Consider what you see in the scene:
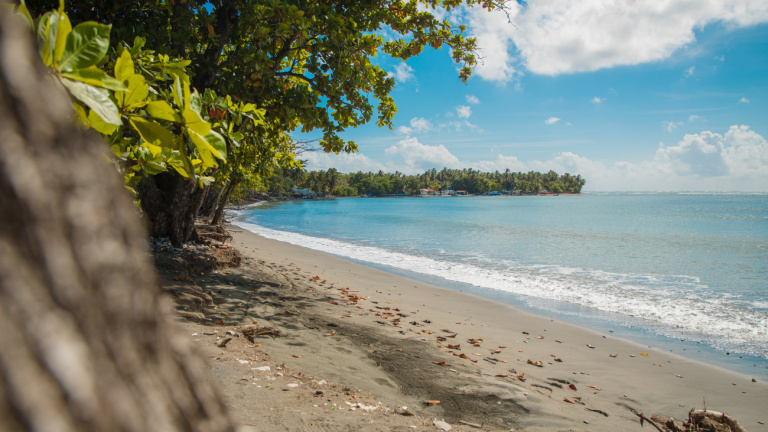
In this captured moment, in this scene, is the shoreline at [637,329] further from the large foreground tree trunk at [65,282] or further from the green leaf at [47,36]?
the green leaf at [47,36]

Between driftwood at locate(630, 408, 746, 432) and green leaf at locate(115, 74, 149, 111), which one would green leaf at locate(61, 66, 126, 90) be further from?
driftwood at locate(630, 408, 746, 432)

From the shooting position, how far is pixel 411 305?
30.9 feet

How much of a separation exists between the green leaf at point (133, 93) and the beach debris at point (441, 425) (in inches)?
138

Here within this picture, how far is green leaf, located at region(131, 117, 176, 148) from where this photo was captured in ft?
3.60

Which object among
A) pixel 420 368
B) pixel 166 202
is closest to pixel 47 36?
pixel 420 368

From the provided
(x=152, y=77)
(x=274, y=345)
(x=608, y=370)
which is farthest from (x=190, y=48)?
(x=608, y=370)

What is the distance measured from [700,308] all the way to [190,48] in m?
13.0

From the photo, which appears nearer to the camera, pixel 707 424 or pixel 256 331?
pixel 707 424

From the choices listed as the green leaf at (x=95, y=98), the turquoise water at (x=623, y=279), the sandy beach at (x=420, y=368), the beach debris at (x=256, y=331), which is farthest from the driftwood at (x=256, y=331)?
the turquoise water at (x=623, y=279)

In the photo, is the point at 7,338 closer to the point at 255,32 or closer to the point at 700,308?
the point at 255,32

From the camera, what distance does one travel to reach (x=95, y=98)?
85 cm

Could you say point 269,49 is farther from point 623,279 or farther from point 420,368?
point 623,279

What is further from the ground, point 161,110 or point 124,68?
point 124,68

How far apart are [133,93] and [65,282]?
2.69ft
